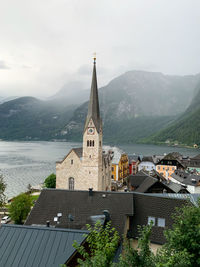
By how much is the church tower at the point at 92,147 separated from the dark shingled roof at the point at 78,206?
16.0m

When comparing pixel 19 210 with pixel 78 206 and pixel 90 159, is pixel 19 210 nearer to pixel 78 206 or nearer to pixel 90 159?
pixel 90 159

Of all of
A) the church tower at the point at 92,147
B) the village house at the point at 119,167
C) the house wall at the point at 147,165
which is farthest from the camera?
the house wall at the point at 147,165

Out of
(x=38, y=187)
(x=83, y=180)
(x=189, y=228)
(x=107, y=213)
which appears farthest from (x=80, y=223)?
(x=38, y=187)

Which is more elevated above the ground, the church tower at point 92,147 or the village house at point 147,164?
the church tower at point 92,147

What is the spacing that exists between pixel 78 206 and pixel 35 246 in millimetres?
11302

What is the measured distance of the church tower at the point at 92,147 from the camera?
39.6 meters

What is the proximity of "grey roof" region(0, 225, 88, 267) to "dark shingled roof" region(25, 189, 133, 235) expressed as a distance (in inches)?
313

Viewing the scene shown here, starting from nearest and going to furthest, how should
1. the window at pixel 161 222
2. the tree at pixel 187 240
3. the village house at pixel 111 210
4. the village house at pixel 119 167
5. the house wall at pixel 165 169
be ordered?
the tree at pixel 187 240 → the village house at pixel 111 210 → the window at pixel 161 222 → the village house at pixel 119 167 → the house wall at pixel 165 169

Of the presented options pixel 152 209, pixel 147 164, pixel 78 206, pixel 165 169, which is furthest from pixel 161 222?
pixel 147 164

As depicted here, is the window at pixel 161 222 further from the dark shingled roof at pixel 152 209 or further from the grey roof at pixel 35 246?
the grey roof at pixel 35 246

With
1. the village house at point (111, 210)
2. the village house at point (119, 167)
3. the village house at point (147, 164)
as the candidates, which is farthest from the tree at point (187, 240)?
the village house at point (147, 164)

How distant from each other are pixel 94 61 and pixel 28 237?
3305 centimetres

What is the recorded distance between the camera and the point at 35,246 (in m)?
10.9

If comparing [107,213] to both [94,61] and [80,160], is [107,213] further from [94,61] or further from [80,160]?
[94,61]
